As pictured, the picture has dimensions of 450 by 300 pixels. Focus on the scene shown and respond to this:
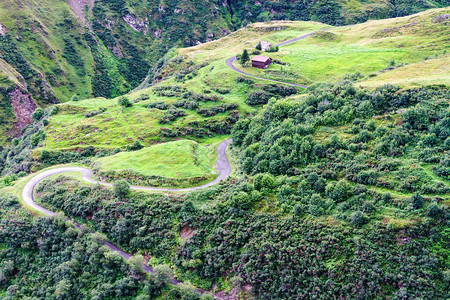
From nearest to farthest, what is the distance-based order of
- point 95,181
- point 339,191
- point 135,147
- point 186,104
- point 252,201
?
point 339,191 → point 252,201 → point 95,181 → point 135,147 → point 186,104

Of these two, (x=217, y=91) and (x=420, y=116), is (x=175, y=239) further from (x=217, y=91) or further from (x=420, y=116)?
(x=217, y=91)

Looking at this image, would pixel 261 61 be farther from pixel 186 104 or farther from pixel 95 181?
pixel 95 181

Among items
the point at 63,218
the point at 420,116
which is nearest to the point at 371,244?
the point at 420,116

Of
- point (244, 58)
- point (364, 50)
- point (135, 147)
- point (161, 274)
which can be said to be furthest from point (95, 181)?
point (364, 50)

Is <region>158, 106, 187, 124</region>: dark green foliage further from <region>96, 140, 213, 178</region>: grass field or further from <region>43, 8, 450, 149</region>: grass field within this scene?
<region>96, 140, 213, 178</region>: grass field

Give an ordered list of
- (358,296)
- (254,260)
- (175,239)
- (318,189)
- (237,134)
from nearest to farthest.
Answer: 1. (358,296)
2. (254,260)
3. (318,189)
4. (175,239)
5. (237,134)

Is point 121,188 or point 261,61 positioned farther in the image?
point 261,61
